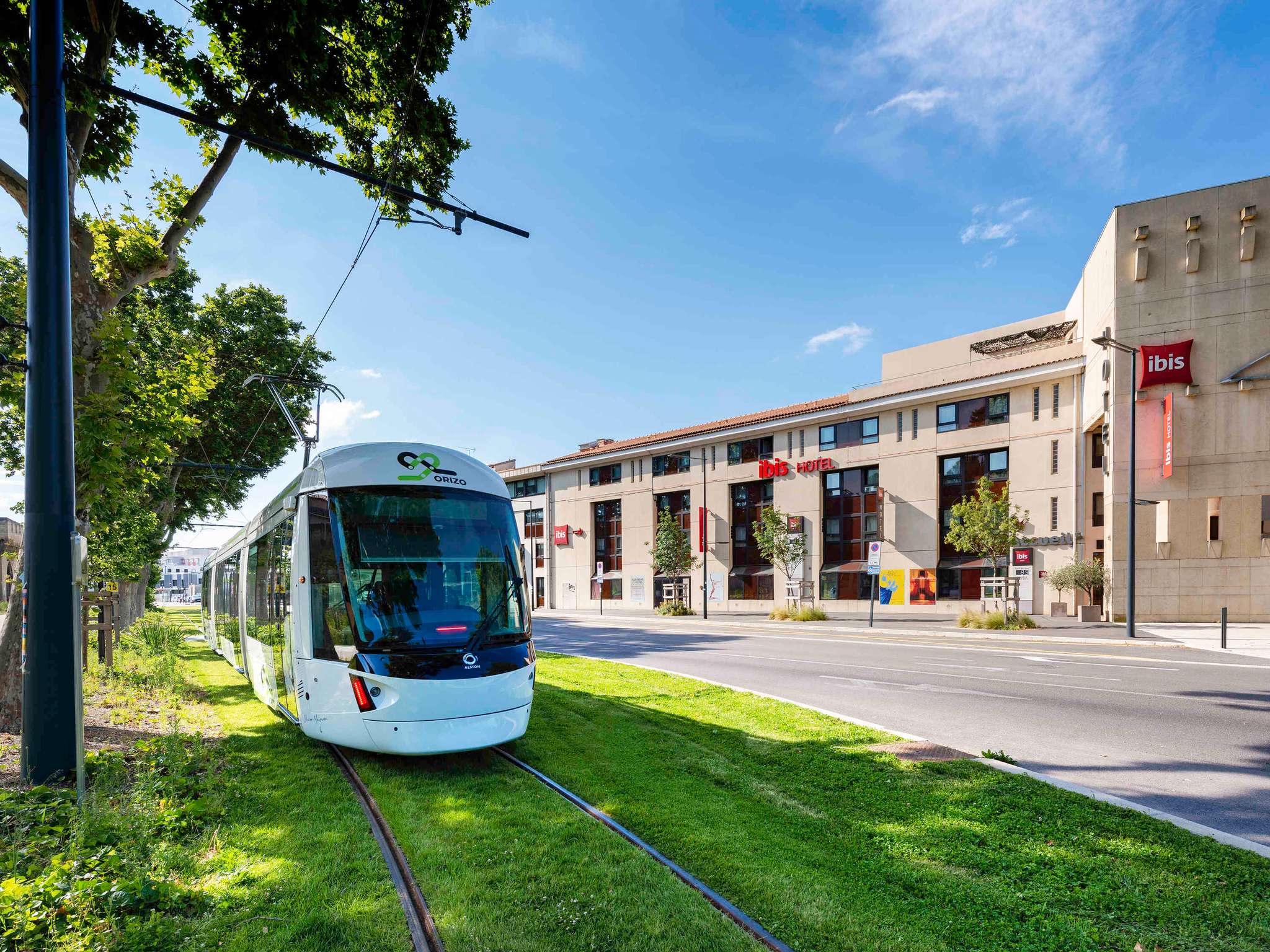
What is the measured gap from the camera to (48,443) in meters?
5.56

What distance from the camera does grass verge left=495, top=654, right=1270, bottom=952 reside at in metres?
3.79

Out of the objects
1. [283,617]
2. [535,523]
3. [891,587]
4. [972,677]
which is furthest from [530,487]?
[283,617]

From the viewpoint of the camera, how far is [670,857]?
182 inches

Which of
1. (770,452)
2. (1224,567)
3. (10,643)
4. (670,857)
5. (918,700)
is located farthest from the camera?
(770,452)

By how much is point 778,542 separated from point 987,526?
11.3 metres

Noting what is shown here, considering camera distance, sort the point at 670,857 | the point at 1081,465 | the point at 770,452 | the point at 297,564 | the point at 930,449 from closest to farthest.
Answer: the point at 670,857
the point at 297,564
the point at 1081,465
the point at 930,449
the point at 770,452

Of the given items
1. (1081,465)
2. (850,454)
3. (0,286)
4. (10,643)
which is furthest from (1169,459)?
(0,286)

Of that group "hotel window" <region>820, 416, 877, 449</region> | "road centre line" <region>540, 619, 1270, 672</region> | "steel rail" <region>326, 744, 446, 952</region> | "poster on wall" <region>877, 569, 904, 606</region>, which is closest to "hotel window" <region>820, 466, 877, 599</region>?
"poster on wall" <region>877, 569, 904, 606</region>

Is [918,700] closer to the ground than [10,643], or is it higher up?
closer to the ground

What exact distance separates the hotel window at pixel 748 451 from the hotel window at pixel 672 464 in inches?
130

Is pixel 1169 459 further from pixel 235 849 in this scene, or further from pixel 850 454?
pixel 235 849

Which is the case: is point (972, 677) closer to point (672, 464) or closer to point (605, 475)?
point (672, 464)

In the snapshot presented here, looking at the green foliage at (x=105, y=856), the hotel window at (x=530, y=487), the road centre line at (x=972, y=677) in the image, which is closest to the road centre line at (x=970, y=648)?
the road centre line at (x=972, y=677)

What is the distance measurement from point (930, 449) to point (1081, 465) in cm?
684
